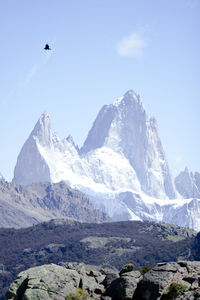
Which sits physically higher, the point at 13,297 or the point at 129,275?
the point at 129,275

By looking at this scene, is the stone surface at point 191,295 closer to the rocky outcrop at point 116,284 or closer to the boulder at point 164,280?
the rocky outcrop at point 116,284

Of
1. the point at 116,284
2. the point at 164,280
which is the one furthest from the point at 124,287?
the point at 164,280

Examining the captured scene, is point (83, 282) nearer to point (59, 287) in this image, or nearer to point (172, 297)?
point (59, 287)

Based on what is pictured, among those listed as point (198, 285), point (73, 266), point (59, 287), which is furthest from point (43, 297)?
point (73, 266)

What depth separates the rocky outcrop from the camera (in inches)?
1913

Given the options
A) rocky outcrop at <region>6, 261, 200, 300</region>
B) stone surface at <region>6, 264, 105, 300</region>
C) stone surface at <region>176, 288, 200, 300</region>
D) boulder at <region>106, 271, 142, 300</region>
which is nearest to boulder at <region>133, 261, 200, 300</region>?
rocky outcrop at <region>6, 261, 200, 300</region>

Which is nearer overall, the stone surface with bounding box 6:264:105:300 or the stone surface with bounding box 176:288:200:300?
the stone surface with bounding box 176:288:200:300

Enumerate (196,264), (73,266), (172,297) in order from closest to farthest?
(172,297)
(196,264)
(73,266)

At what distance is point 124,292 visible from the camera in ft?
168

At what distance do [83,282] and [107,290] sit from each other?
3174 millimetres

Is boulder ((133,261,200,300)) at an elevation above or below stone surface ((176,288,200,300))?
above

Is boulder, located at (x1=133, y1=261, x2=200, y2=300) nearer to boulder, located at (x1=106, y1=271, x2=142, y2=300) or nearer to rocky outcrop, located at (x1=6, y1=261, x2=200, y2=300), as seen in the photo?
rocky outcrop, located at (x1=6, y1=261, x2=200, y2=300)

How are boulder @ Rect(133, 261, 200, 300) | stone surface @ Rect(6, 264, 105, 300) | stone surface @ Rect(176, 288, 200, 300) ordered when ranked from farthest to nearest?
stone surface @ Rect(6, 264, 105, 300)
boulder @ Rect(133, 261, 200, 300)
stone surface @ Rect(176, 288, 200, 300)

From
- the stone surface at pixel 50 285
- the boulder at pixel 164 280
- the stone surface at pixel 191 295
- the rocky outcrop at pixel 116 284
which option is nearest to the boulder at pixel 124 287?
the rocky outcrop at pixel 116 284
